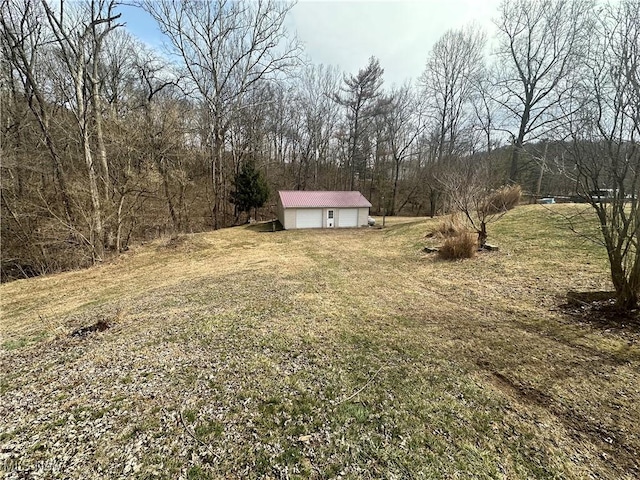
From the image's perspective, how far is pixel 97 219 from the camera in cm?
1061

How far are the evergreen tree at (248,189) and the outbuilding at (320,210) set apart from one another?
6.52 feet

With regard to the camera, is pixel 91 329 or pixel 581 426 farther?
pixel 91 329

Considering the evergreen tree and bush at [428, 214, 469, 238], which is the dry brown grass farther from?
the evergreen tree

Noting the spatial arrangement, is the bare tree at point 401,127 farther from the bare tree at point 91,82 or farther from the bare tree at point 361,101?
the bare tree at point 91,82

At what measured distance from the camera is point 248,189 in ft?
66.8

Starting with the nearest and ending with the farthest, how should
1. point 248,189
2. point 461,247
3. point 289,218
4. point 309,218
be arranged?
point 461,247, point 289,218, point 309,218, point 248,189

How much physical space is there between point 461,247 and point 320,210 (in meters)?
11.6

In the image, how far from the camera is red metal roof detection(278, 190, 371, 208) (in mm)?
18703

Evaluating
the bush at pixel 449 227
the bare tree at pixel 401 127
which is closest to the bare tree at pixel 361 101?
the bare tree at pixel 401 127

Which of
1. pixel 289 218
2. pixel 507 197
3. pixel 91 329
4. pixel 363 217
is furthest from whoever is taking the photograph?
pixel 363 217

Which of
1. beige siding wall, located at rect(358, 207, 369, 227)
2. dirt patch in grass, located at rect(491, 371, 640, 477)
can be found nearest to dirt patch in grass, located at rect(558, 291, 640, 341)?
dirt patch in grass, located at rect(491, 371, 640, 477)

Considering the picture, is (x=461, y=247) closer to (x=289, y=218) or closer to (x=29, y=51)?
(x=289, y=218)

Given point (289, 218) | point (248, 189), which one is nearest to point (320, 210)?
point (289, 218)

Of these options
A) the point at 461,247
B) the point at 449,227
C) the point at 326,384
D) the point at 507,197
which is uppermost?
the point at 507,197
